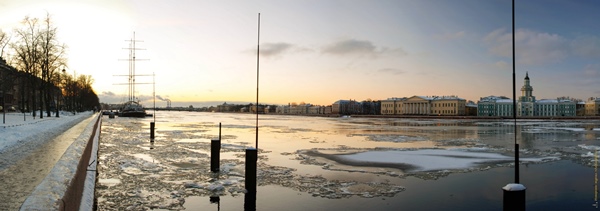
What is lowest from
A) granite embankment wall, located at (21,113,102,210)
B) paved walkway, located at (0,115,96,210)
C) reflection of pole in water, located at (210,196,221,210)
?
reflection of pole in water, located at (210,196,221,210)

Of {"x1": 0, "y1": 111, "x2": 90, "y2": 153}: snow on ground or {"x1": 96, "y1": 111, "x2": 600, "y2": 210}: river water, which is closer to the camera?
{"x1": 96, "y1": 111, "x2": 600, "y2": 210}: river water

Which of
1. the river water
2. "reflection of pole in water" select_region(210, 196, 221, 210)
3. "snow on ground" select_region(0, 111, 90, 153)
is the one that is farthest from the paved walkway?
"reflection of pole in water" select_region(210, 196, 221, 210)

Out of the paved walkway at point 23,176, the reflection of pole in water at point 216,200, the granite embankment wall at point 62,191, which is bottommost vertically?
the reflection of pole in water at point 216,200

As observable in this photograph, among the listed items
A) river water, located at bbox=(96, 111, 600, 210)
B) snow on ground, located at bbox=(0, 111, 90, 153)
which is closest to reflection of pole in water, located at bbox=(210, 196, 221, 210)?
river water, located at bbox=(96, 111, 600, 210)

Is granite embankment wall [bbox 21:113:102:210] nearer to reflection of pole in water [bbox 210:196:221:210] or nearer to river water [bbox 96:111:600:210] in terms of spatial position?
river water [bbox 96:111:600:210]

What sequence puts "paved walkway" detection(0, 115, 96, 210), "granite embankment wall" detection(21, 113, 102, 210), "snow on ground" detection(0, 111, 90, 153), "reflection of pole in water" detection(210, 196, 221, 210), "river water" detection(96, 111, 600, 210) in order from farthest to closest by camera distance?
"snow on ground" detection(0, 111, 90, 153), "river water" detection(96, 111, 600, 210), "reflection of pole in water" detection(210, 196, 221, 210), "paved walkway" detection(0, 115, 96, 210), "granite embankment wall" detection(21, 113, 102, 210)

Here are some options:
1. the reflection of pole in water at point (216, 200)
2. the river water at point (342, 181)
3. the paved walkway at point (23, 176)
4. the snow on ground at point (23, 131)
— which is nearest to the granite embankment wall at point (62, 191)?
the paved walkway at point (23, 176)

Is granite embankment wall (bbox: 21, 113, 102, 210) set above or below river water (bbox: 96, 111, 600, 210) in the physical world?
above

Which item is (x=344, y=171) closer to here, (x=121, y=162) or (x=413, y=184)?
(x=413, y=184)

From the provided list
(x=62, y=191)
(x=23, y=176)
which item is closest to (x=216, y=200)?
(x=23, y=176)

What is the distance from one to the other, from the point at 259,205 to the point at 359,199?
2902 millimetres

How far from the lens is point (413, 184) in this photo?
1438 cm

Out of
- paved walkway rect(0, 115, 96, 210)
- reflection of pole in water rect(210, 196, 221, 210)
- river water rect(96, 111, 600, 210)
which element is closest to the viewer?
paved walkway rect(0, 115, 96, 210)

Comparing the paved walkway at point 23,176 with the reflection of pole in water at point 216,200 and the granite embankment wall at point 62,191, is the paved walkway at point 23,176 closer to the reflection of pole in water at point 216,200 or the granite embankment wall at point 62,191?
the granite embankment wall at point 62,191
